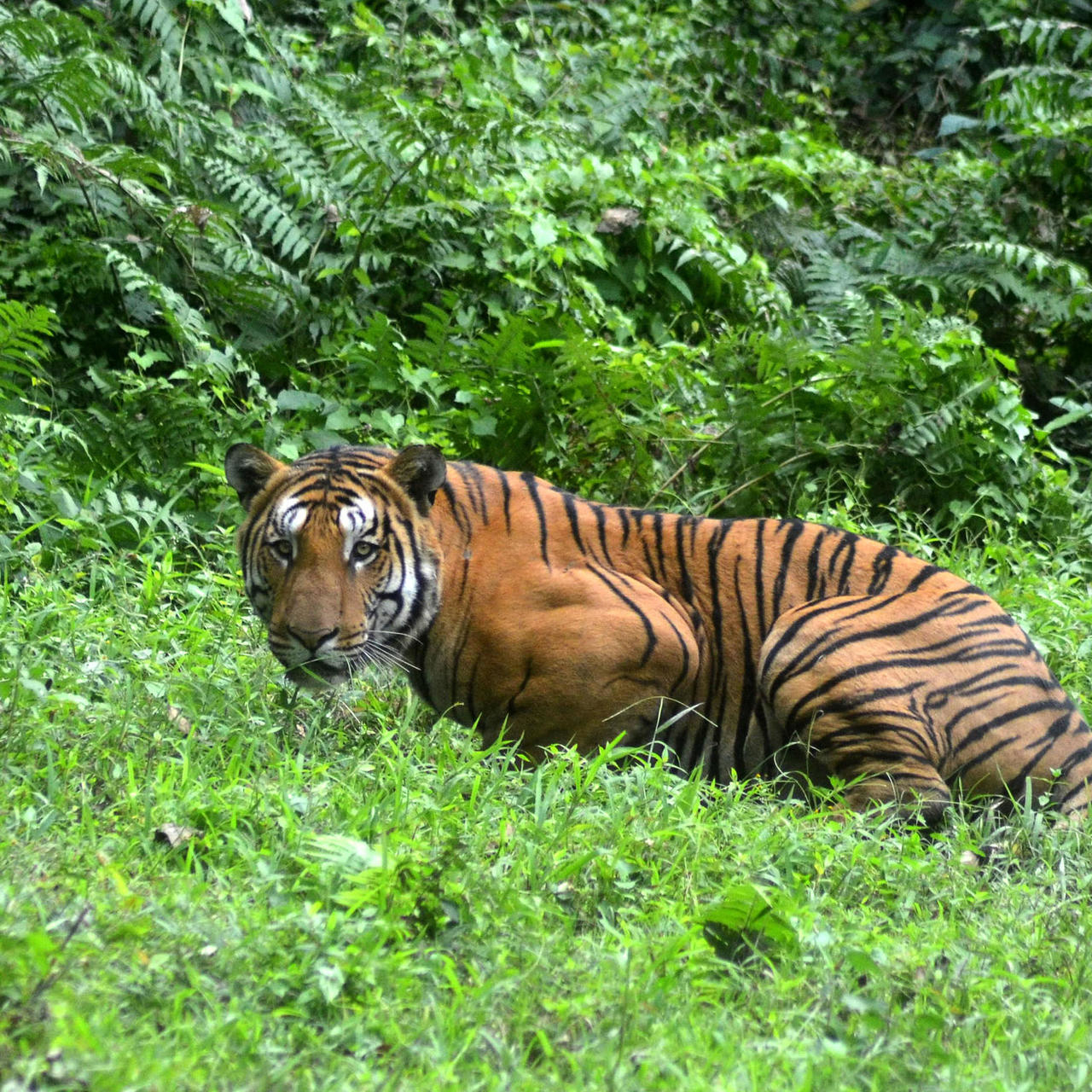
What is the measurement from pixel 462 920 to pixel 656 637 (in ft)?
5.10

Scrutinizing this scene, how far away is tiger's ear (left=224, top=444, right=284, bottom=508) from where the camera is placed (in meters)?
4.51

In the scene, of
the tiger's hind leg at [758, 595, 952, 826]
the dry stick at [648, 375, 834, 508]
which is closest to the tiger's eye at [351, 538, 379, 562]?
the tiger's hind leg at [758, 595, 952, 826]

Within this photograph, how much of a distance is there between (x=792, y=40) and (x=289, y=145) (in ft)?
20.3

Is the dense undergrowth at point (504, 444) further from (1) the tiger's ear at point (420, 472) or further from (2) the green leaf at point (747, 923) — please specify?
(1) the tiger's ear at point (420, 472)

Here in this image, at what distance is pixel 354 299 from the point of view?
7273mm

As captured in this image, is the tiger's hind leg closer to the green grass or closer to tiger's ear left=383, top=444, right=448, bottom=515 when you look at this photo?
the green grass

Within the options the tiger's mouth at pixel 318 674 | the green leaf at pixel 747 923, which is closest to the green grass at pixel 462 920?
the green leaf at pixel 747 923

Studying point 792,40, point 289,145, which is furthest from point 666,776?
point 792,40

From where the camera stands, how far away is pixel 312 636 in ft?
13.7

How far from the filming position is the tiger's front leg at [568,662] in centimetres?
432

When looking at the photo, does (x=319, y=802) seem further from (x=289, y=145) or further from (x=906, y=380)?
(x=289, y=145)

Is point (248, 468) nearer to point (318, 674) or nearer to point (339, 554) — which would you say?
point (339, 554)

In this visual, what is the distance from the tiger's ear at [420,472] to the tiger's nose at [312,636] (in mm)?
569

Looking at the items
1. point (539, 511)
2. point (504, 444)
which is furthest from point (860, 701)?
point (504, 444)
